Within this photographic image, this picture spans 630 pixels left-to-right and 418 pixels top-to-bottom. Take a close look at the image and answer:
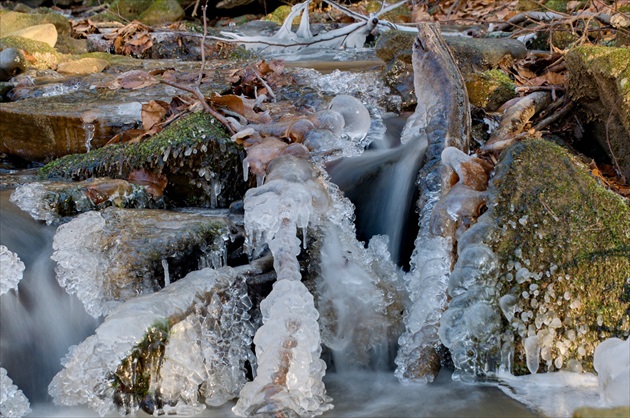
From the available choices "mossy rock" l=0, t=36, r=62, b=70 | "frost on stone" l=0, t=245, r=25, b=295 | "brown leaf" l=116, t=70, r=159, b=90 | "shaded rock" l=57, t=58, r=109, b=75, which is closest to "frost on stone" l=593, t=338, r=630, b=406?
"frost on stone" l=0, t=245, r=25, b=295

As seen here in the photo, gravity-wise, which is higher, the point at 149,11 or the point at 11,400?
the point at 149,11

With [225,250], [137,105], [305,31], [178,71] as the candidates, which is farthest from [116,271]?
[305,31]

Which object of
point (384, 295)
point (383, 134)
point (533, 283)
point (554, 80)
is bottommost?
point (384, 295)

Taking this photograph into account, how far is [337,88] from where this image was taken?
454cm

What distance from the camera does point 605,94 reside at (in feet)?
11.2

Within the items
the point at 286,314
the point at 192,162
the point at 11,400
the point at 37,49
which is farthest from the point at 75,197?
the point at 37,49

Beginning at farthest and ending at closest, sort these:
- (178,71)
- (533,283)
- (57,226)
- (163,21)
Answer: (163,21) < (178,71) < (57,226) < (533,283)

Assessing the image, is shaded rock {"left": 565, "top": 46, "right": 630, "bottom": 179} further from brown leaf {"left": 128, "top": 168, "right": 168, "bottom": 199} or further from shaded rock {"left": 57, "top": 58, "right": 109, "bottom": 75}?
shaded rock {"left": 57, "top": 58, "right": 109, "bottom": 75}

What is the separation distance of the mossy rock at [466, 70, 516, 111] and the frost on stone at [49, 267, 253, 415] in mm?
2044

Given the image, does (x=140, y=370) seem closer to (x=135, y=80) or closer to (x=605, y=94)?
(x=605, y=94)

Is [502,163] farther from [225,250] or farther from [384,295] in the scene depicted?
[225,250]

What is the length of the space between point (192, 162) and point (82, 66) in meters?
3.27

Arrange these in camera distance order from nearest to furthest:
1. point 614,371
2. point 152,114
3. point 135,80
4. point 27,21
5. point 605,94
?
point 614,371 < point 605,94 < point 152,114 < point 135,80 < point 27,21

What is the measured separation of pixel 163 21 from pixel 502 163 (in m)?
10.3
